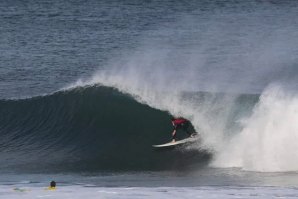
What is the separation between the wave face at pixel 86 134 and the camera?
2841 cm

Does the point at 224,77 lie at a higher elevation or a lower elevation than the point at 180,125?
higher

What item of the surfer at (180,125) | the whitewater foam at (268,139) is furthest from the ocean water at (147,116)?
the surfer at (180,125)

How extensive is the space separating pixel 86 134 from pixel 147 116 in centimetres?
216

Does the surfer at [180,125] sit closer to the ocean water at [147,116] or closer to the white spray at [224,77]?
the ocean water at [147,116]

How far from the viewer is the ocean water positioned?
25.4 metres

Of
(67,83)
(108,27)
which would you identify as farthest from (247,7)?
(67,83)

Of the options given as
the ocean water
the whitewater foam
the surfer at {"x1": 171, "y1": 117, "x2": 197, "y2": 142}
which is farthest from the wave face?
the whitewater foam

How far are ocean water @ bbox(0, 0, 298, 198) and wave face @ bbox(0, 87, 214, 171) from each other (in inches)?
1.5

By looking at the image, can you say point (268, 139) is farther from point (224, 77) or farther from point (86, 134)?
point (224, 77)

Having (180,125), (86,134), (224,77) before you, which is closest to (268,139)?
(180,125)

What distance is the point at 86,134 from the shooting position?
103 ft

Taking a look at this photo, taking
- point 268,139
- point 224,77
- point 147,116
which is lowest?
point 268,139

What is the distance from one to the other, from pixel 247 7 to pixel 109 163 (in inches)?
1820

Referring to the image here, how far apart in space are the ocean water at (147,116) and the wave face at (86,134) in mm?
39
